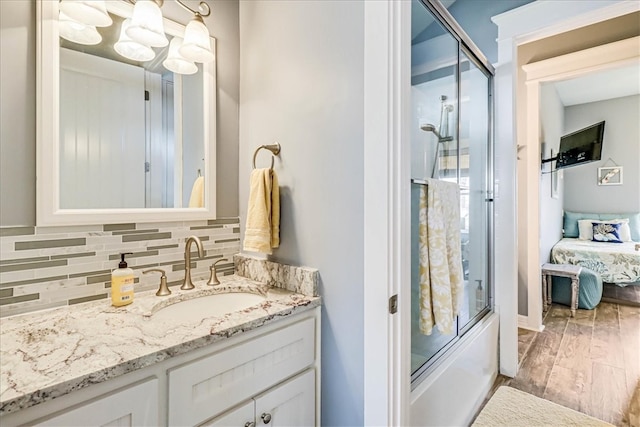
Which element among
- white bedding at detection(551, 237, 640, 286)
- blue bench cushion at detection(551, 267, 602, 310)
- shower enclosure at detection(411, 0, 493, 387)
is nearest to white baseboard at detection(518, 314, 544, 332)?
blue bench cushion at detection(551, 267, 602, 310)

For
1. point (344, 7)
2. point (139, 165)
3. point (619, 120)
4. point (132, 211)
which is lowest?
point (132, 211)

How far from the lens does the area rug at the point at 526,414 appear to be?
165 cm

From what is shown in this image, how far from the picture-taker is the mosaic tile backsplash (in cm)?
96

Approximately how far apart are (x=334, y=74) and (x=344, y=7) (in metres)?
0.23

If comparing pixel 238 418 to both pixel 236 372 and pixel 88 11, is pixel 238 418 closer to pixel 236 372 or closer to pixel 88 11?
pixel 236 372

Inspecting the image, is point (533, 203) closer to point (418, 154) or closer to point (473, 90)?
point (473, 90)

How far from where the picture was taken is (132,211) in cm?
119

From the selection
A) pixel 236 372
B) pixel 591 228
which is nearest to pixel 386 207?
pixel 236 372

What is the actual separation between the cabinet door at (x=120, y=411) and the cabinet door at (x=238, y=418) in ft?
0.54

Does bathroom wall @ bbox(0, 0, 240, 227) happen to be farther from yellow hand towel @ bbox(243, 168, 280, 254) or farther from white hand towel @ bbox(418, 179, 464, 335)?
white hand towel @ bbox(418, 179, 464, 335)

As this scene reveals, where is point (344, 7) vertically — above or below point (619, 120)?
below

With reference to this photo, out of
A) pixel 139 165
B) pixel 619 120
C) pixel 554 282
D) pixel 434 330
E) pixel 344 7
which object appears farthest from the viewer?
pixel 619 120

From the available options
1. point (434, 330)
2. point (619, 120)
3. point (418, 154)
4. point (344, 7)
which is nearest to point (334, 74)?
point (344, 7)

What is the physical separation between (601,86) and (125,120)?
5.99 meters
